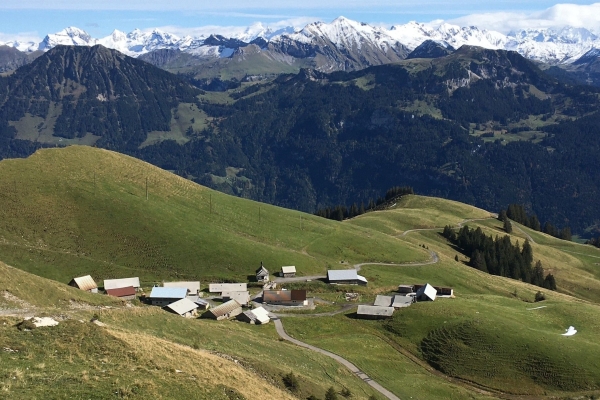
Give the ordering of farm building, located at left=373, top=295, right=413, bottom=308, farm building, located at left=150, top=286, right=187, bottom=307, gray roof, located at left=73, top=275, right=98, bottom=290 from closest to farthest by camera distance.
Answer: farm building, located at left=150, top=286, right=187, bottom=307, gray roof, located at left=73, top=275, right=98, bottom=290, farm building, located at left=373, top=295, right=413, bottom=308

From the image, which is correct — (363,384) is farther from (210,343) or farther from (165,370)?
(165,370)

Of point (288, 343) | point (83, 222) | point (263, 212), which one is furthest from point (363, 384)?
point (263, 212)

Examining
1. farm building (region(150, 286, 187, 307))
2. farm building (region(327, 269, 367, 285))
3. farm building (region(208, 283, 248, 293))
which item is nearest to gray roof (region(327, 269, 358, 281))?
farm building (region(327, 269, 367, 285))

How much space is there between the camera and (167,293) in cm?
10156

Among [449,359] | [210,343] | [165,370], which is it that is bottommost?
[449,359]

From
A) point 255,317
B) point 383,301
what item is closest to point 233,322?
point 255,317

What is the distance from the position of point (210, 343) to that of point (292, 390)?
15.2 m

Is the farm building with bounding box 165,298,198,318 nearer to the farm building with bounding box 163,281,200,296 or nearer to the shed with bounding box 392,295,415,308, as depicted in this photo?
the farm building with bounding box 163,281,200,296

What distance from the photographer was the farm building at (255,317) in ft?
304

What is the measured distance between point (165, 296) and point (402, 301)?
43.4 metres

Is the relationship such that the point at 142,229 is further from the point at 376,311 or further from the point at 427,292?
the point at 427,292

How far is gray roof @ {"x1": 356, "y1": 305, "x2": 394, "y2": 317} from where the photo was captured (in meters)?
98.3

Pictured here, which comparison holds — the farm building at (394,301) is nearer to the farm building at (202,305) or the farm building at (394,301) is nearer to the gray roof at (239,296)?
the gray roof at (239,296)

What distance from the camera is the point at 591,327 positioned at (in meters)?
95.8
